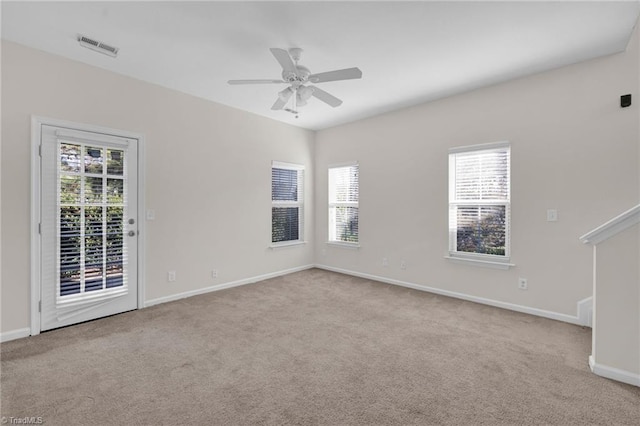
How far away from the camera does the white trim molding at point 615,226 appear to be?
2.01m

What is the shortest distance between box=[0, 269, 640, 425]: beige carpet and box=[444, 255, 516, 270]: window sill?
0.53 meters

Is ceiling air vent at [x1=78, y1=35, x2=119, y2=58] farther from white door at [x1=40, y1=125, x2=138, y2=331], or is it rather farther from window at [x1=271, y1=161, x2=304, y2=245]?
window at [x1=271, y1=161, x2=304, y2=245]

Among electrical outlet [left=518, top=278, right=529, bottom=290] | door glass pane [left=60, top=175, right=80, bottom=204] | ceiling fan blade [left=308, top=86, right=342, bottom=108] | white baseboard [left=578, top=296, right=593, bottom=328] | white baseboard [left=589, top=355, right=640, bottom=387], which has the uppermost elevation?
ceiling fan blade [left=308, top=86, right=342, bottom=108]

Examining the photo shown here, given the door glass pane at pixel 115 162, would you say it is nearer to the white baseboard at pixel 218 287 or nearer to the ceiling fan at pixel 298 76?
the white baseboard at pixel 218 287

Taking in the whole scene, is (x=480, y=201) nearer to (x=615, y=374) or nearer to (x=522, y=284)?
(x=522, y=284)

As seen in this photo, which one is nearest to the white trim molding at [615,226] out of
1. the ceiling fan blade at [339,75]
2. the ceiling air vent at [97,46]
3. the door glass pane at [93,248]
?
the ceiling fan blade at [339,75]

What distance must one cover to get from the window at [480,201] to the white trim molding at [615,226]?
4.65ft

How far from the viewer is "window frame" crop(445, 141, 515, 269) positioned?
3549mm

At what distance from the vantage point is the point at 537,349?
2.54 metres

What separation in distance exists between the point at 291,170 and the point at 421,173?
7.74 ft

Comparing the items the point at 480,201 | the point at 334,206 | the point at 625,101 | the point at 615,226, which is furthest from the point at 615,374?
the point at 334,206

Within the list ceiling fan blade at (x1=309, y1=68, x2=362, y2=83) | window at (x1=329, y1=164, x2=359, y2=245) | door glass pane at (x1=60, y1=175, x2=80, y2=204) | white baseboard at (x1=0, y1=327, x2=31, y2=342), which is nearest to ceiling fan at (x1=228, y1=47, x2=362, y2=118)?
ceiling fan blade at (x1=309, y1=68, x2=362, y2=83)

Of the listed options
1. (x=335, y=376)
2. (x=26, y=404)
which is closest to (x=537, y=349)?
(x=335, y=376)

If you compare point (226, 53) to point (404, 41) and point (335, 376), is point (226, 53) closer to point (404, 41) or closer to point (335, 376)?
point (404, 41)
